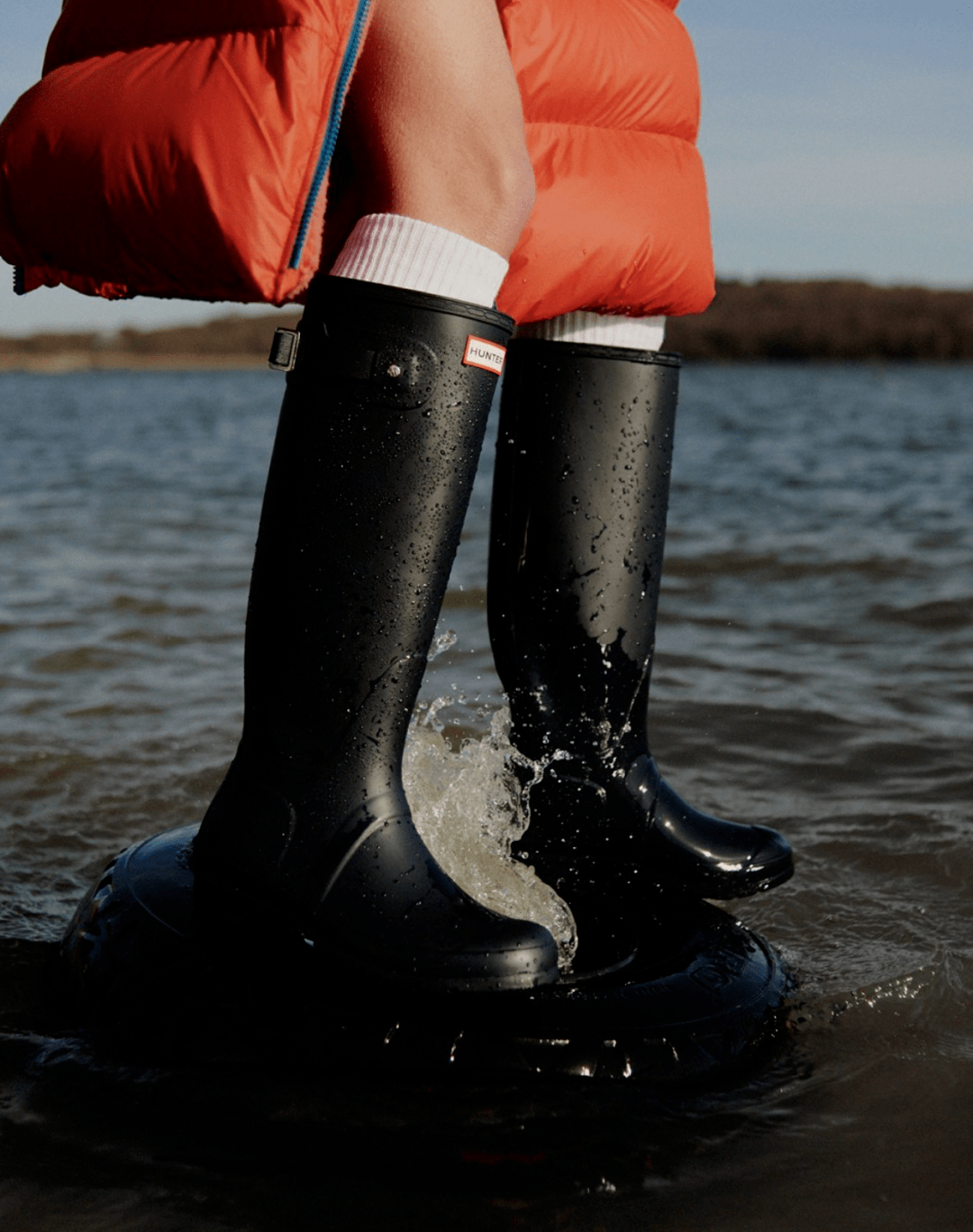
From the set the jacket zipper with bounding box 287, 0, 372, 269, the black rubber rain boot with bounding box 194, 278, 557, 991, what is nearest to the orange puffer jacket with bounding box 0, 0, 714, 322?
the jacket zipper with bounding box 287, 0, 372, 269

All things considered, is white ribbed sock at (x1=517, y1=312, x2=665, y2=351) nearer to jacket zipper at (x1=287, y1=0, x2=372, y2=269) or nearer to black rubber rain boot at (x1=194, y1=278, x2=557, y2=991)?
black rubber rain boot at (x1=194, y1=278, x2=557, y2=991)

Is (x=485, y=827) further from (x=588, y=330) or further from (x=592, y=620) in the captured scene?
(x=588, y=330)

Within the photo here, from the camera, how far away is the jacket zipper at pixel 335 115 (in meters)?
1.29

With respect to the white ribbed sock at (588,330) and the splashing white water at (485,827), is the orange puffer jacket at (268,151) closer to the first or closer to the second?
the white ribbed sock at (588,330)

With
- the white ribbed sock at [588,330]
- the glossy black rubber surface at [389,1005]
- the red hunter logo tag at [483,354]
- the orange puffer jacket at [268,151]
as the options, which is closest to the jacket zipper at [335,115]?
the orange puffer jacket at [268,151]

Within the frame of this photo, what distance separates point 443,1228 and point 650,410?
1.10 metres

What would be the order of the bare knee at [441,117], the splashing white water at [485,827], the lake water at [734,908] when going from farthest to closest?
the splashing white water at [485,827], the bare knee at [441,117], the lake water at [734,908]

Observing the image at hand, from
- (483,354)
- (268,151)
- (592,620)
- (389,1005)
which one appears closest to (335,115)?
(268,151)

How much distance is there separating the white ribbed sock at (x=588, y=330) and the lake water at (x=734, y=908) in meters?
0.53

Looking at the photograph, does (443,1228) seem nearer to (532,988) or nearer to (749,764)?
(532,988)

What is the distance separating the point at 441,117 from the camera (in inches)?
52.6

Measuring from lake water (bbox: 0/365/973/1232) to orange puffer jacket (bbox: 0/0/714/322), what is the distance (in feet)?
2.38

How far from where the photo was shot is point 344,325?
1355 millimetres

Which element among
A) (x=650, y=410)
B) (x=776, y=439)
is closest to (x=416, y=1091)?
(x=650, y=410)
